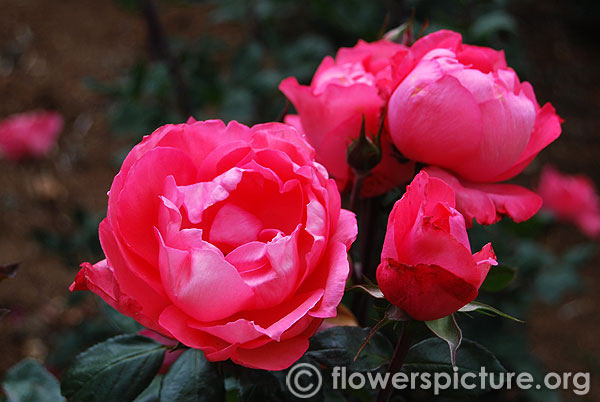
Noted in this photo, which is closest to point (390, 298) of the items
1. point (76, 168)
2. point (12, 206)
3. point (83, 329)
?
point (83, 329)

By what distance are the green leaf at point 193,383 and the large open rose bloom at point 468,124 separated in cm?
22

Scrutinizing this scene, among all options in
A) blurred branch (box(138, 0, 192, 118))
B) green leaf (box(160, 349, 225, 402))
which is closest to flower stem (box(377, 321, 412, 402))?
green leaf (box(160, 349, 225, 402))

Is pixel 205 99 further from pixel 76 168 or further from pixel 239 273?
pixel 76 168

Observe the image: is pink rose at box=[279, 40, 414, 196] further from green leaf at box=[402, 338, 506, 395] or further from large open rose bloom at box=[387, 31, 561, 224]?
green leaf at box=[402, 338, 506, 395]

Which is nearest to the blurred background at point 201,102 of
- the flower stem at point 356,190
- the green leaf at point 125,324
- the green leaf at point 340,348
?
the green leaf at point 125,324

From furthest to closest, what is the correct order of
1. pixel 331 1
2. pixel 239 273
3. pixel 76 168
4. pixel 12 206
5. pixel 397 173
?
1. pixel 76 168
2. pixel 12 206
3. pixel 331 1
4. pixel 397 173
5. pixel 239 273

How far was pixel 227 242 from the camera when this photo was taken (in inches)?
15.2

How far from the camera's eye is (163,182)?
0.38 metres

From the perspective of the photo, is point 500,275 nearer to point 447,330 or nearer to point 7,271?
point 447,330

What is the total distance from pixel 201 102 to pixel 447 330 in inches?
38.7

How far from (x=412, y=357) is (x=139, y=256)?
0.72 ft

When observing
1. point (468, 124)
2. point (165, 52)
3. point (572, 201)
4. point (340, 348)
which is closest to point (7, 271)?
point (340, 348)

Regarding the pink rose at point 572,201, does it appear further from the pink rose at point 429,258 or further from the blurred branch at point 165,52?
the pink rose at point 429,258

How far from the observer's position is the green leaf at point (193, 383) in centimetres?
41
